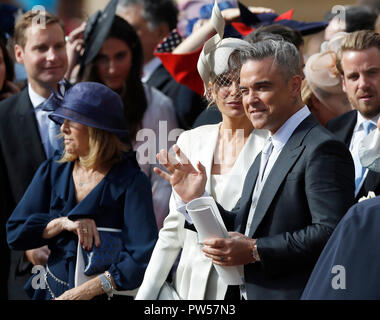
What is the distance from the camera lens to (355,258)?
1.81 meters

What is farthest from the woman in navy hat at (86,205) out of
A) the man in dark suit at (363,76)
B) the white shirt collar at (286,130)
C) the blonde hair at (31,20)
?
the man in dark suit at (363,76)

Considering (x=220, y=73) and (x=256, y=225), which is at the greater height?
(x=220, y=73)

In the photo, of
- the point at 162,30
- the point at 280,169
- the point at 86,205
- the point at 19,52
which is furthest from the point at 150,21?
the point at 280,169

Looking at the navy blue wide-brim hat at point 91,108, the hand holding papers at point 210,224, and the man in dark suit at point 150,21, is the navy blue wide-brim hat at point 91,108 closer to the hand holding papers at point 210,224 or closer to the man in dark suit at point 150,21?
the hand holding papers at point 210,224

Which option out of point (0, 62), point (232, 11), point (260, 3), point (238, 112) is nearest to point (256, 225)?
point (238, 112)

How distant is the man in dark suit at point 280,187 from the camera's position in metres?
3.12

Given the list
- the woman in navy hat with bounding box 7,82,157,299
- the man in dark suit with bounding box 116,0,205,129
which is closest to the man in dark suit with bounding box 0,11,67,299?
the woman in navy hat with bounding box 7,82,157,299

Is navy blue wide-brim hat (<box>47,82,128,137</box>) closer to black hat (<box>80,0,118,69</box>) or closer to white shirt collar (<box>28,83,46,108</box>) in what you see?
white shirt collar (<box>28,83,46,108</box>)

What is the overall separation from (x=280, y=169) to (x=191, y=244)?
25.3 inches

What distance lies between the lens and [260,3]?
7.15 m

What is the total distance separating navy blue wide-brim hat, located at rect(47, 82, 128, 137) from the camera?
13.6 ft

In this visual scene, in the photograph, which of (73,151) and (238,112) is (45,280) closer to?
(73,151)

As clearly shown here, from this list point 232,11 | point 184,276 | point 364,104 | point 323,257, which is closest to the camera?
point 323,257
